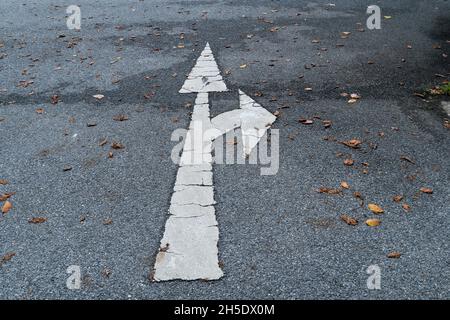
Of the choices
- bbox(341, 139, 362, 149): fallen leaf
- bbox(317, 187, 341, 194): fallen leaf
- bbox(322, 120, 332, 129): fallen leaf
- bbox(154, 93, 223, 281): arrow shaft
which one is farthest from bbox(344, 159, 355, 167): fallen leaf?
bbox(154, 93, 223, 281): arrow shaft

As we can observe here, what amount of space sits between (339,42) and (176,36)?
11.5ft

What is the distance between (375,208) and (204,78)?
13.1 feet

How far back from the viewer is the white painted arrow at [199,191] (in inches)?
132

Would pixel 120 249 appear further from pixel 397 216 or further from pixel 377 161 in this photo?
pixel 377 161

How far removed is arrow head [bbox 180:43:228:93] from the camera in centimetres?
659

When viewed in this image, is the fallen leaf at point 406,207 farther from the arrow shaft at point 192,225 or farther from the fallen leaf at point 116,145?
the fallen leaf at point 116,145

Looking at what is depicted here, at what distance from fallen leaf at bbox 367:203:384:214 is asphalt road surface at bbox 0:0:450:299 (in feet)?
0.17

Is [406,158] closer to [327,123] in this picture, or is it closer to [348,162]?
[348,162]

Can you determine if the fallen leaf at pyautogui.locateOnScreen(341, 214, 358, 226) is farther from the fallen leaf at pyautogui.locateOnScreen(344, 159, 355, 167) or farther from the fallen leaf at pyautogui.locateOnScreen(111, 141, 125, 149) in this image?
the fallen leaf at pyautogui.locateOnScreen(111, 141, 125, 149)

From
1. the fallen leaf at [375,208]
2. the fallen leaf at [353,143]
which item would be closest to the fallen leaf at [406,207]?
the fallen leaf at [375,208]

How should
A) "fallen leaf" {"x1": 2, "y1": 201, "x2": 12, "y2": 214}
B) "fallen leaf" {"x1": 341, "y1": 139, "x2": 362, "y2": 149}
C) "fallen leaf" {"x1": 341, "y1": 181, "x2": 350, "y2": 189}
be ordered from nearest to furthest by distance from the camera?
"fallen leaf" {"x1": 2, "y1": 201, "x2": 12, "y2": 214}
"fallen leaf" {"x1": 341, "y1": 181, "x2": 350, "y2": 189}
"fallen leaf" {"x1": 341, "y1": 139, "x2": 362, "y2": 149}

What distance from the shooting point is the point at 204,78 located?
6953 millimetres

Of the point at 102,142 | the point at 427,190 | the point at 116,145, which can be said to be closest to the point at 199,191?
the point at 116,145

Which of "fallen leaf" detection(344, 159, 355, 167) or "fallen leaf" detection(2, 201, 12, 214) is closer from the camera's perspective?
"fallen leaf" detection(2, 201, 12, 214)
